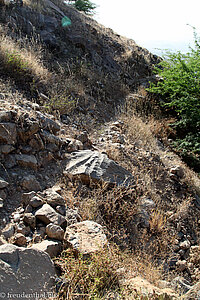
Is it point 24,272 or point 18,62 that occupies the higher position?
point 18,62

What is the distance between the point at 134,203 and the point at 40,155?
1.56 meters

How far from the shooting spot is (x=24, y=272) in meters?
1.85

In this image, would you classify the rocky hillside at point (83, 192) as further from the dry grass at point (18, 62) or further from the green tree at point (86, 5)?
the green tree at point (86, 5)

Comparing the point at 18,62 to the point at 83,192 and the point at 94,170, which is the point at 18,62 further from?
the point at 83,192

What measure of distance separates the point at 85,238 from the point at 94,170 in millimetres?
1253

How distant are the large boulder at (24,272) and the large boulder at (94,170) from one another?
159 centimetres

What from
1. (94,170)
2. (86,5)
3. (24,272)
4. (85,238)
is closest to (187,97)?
(94,170)

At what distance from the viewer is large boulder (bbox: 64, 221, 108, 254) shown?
2402 mm

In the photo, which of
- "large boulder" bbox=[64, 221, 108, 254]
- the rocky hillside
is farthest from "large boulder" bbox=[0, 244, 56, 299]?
"large boulder" bbox=[64, 221, 108, 254]

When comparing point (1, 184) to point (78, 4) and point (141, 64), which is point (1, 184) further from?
point (78, 4)

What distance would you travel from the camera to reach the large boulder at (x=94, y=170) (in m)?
3.55

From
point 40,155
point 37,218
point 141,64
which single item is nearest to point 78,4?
point 141,64

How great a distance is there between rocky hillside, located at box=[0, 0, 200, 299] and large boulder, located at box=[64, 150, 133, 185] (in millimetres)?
17

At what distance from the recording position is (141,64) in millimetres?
9531
